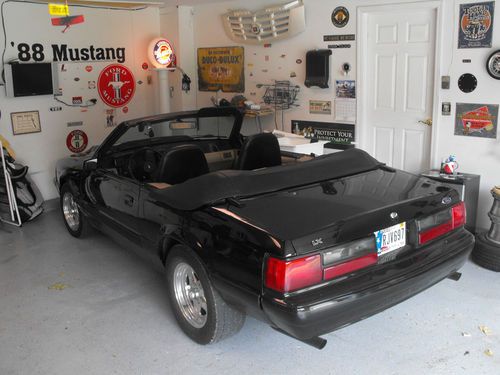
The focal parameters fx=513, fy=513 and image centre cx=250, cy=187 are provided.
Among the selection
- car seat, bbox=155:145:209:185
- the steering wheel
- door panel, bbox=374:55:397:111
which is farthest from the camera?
door panel, bbox=374:55:397:111

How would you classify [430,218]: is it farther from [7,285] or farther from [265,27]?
[265,27]

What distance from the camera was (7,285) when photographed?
412cm

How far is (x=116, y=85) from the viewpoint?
6926 mm

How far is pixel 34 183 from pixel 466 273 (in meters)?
Result: 4.70

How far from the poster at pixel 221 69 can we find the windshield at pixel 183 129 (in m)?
2.52

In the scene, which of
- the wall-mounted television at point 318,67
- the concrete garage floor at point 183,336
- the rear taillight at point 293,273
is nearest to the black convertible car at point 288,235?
the rear taillight at point 293,273

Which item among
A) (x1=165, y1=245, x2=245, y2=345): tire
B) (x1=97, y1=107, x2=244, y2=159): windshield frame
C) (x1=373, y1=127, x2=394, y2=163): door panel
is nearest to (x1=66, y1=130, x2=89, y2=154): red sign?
(x1=97, y1=107, x2=244, y2=159): windshield frame

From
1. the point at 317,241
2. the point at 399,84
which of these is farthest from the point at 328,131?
the point at 317,241

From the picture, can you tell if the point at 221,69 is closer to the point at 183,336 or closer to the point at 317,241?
the point at 183,336

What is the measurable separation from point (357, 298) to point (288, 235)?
0.45m

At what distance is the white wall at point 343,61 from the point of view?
Answer: 4.68m

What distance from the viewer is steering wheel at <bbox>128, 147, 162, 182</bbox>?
12.9 ft

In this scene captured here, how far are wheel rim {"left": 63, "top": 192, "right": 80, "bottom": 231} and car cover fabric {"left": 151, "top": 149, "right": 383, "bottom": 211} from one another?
217 cm

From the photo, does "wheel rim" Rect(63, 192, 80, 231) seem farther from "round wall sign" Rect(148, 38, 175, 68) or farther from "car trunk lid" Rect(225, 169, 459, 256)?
"car trunk lid" Rect(225, 169, 459, 256)
